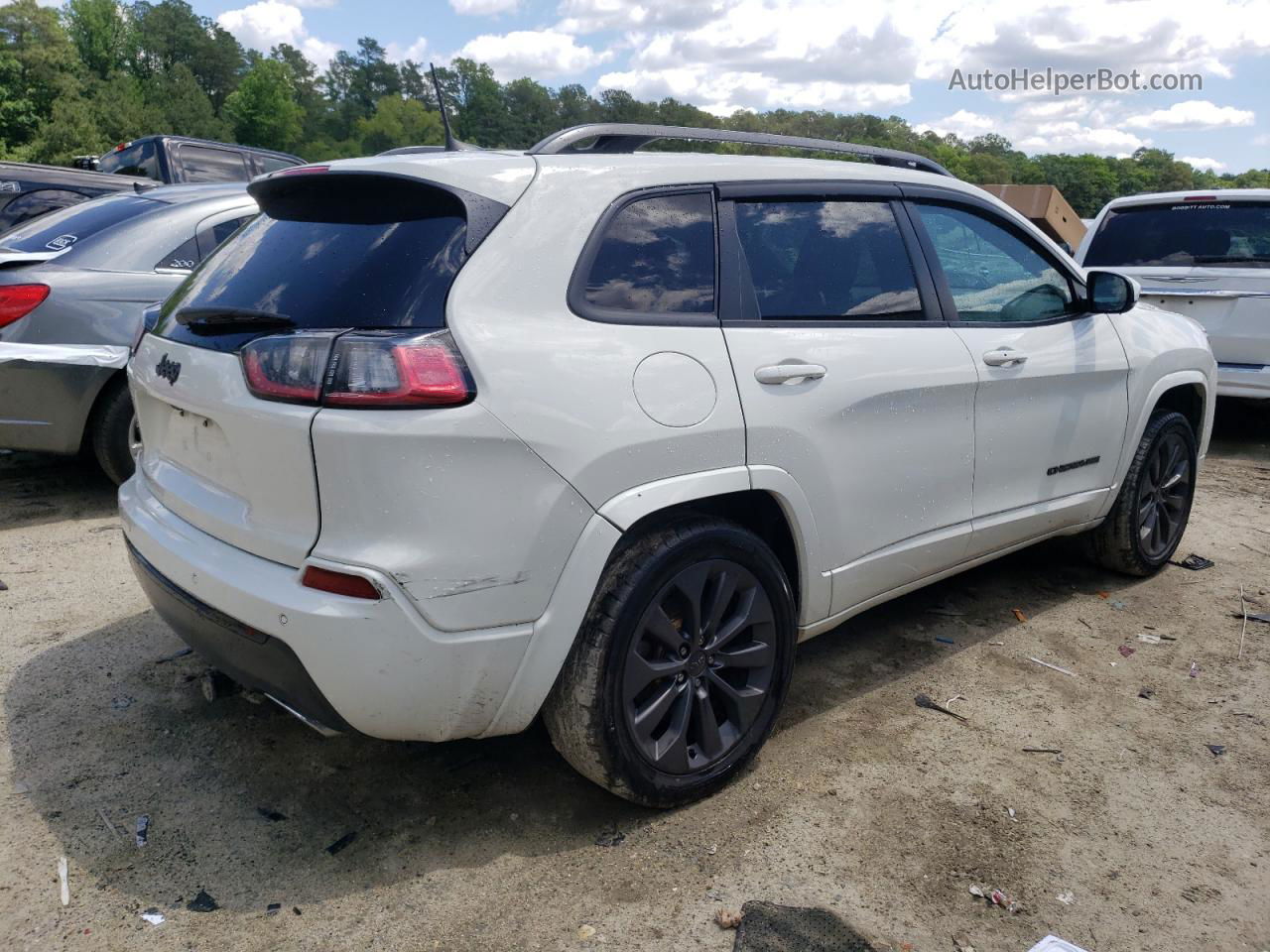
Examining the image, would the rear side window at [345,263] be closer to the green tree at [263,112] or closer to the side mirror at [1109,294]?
the side mirror at [1109,294]

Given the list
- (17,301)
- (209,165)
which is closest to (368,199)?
(17,301)

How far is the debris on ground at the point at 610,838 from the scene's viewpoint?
2791 mm

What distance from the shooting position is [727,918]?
8.14 ft

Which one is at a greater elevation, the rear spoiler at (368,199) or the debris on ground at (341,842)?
the rear spoiler at (368,199)

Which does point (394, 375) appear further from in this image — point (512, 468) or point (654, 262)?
point (654, 262)

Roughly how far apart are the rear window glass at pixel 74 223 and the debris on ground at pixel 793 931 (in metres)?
5.07

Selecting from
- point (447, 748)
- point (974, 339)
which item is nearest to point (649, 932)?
point (447, 748)

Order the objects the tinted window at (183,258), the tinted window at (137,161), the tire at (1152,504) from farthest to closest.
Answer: the tinted window at (137,161) → the tinted window at (183,258) → the tire at (1152,504)

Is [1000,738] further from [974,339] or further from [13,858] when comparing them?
[13,858]

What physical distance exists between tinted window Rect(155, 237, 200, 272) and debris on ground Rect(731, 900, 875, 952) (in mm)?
4698

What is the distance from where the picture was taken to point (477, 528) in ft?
7.72

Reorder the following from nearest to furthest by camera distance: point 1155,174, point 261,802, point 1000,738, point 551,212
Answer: point 551,212 < point 261,802 < point 1000,738 < point 1155,174

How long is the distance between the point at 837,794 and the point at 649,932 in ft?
2.69

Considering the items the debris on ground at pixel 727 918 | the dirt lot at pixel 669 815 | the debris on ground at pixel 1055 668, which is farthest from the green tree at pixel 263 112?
the debris on ground at pixel 727 918
